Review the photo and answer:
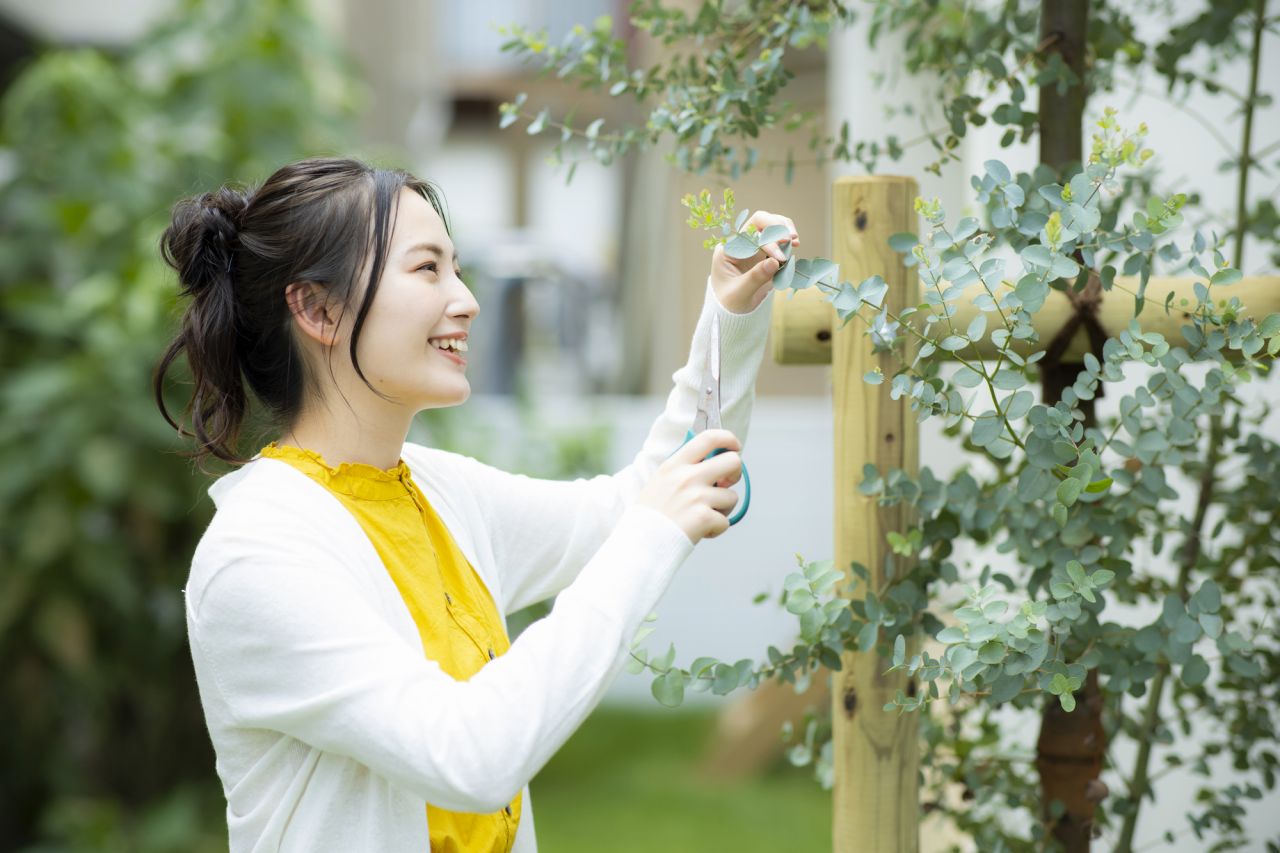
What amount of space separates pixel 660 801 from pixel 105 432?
197 centimetres

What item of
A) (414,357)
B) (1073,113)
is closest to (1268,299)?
(1073,113)

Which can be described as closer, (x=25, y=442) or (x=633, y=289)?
(x=25, y=442)

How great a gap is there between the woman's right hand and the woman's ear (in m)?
0.35

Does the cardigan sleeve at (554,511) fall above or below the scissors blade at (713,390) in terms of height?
below

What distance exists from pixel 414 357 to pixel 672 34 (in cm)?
60

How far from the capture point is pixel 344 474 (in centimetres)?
130

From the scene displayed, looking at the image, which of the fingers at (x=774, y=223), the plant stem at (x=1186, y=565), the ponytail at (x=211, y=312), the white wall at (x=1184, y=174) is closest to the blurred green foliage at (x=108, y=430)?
the white wall at (x=1184, y=174)

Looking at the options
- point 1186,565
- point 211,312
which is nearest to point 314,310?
point 211,312

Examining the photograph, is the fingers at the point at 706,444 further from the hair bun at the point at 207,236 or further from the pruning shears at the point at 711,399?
the hair bun at the point at 207,236

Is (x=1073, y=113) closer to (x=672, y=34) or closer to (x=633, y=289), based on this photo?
(x=672, y=34)

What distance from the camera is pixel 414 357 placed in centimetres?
125

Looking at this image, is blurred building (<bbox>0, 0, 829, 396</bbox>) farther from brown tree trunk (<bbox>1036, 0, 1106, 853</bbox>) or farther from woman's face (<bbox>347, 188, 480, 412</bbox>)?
woman's face (<bbox>347, 188, 480, 412</bbox>)

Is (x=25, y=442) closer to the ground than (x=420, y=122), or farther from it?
closer to the ground

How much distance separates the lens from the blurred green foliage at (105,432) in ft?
11.7
